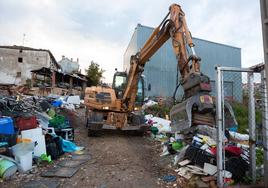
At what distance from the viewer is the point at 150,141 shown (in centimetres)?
713

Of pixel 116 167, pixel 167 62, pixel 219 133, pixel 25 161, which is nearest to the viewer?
pixel 219 133

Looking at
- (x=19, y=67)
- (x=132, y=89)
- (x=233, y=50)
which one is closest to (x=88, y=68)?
(x=19, y=67)

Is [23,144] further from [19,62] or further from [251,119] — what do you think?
[19,62]

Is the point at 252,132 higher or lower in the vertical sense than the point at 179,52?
lower

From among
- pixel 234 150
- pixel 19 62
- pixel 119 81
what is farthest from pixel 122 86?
pixel 19 62

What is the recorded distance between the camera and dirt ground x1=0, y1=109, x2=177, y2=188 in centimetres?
383

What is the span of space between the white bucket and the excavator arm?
10.9 ft

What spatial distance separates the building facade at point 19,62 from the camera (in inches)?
1190

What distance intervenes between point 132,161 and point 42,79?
20.5 meters

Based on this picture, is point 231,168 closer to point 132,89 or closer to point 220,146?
point 220,146

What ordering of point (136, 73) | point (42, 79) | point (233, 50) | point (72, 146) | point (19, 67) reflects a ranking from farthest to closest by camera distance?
point (19, 67)
point (42, 79)
point (233, 50)
point (136, 73)
point (72, 146)

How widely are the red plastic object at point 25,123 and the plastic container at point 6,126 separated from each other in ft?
0.80

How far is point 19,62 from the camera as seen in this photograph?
30703mm

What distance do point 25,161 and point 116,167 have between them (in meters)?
1.77
